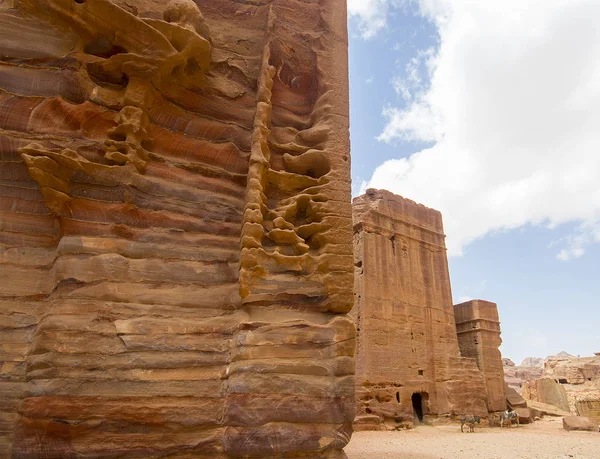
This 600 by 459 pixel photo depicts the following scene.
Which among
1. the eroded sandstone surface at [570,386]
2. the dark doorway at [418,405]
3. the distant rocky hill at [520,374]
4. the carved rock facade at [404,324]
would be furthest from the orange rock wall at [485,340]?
the distant rocky hill at [520,374]

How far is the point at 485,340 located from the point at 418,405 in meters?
6.01

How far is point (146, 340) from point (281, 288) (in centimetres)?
125

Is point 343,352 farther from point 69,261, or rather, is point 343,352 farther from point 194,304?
point 69,261

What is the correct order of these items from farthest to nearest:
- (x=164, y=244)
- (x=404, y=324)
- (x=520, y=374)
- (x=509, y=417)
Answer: (x=520, y=374) < (x=509, y=417) < (x=404, y=324) < (x=164, y=244)

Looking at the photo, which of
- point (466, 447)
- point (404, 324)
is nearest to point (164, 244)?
point (466, 447)

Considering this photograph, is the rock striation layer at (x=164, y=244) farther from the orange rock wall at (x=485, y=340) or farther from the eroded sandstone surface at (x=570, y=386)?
the eroded sandstone surface at (x=570, y=386)

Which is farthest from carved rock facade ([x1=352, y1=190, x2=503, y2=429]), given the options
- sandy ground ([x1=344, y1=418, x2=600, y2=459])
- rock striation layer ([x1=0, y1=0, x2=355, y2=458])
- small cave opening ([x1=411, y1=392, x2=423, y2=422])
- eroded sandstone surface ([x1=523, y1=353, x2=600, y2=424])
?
rock striation layer ([x1=0, y1=0, x2=355, y2=458])

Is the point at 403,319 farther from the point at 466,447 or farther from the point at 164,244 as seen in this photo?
the point at 164,244

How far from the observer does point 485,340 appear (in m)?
22.1

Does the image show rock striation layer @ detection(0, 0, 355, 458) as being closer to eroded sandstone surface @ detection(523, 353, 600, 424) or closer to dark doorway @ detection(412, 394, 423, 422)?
dark doorway @ detection(412, 394, 423, 422)

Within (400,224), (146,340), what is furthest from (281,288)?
(400,224)

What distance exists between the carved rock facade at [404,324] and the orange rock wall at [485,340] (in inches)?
20.6

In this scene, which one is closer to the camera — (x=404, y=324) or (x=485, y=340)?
(x=404, y=324)

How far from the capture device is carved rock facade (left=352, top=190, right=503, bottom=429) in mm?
16422
